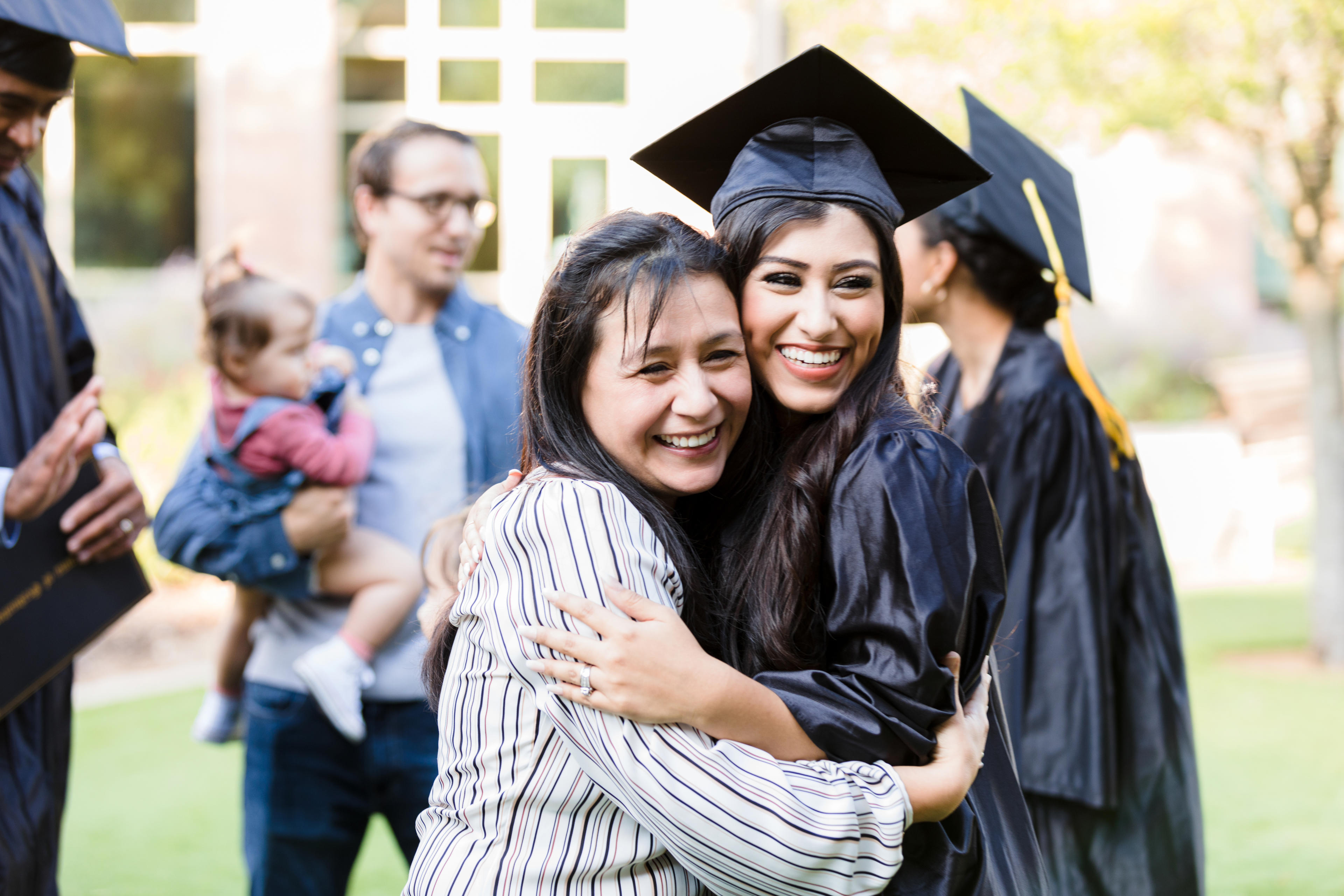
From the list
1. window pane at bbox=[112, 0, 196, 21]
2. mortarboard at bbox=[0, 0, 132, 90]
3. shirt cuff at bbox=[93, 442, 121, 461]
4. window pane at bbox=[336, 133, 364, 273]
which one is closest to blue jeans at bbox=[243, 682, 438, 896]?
shirt cuff at bbox=[93, 442, 121, 461]

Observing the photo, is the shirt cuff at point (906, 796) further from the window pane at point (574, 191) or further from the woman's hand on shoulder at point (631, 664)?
the window pane at point (574, 191)

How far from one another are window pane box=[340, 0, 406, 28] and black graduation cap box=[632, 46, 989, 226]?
461 inches

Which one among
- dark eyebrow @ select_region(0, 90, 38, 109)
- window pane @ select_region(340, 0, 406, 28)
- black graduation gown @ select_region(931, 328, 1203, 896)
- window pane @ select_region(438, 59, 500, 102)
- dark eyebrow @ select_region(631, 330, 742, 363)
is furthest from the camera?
window pane @ select_region(438, 59, 500, 102)

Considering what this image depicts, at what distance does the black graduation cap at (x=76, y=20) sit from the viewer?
2445 mm

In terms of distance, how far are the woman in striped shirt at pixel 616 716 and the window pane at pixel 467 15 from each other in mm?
11972

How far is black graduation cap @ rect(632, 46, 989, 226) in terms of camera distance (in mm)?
1913

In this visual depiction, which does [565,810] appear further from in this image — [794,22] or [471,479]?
[794,22]

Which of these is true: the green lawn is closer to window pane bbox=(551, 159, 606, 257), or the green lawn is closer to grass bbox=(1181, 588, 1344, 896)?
grass bbox=(1181, 588, 1344, 896)

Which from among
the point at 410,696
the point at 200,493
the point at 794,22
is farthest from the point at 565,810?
the point at 794,22

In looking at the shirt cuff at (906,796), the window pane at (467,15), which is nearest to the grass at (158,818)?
the shirt cuff at (906,796)

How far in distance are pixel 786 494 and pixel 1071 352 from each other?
156 centimetres

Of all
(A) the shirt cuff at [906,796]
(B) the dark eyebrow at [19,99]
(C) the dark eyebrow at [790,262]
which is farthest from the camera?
(B) the dark eyebrow at [19,99]

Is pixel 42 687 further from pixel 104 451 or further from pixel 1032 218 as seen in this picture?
pixel 1032 218

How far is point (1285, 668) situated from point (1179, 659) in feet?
16.2
